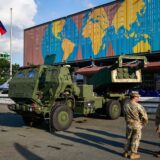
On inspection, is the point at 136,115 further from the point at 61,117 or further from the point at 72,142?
the point at 61,117

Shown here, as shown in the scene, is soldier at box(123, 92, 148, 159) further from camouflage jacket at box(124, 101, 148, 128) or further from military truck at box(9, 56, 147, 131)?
military truck at box(9, 56, 147, 131)

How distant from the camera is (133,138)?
9133 millimetres

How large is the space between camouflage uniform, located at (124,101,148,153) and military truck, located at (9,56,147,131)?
5091 millimetres

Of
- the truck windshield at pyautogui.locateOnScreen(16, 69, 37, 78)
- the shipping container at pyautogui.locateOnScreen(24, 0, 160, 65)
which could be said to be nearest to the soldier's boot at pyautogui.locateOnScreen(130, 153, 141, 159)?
the truck windshield at pyautogui.locateOnScreen(16, 69, 37, 78)

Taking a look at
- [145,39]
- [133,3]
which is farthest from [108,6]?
[145,39]

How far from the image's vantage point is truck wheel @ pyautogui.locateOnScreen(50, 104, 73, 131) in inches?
546

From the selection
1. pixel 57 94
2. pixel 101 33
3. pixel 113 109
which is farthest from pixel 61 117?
pixel 101 33

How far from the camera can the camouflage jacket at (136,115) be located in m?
9.09

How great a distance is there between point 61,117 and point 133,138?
17.4ft

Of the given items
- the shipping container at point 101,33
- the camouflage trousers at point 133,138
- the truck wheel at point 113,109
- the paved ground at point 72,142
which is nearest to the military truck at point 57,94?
the truck wheel at point 113,109

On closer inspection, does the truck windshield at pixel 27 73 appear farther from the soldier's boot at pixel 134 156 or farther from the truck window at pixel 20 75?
the soldier's boot at pixel 134 156

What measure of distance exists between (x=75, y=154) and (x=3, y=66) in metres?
50.2

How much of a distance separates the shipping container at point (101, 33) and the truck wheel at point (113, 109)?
14.2m

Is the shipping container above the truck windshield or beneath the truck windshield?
above
